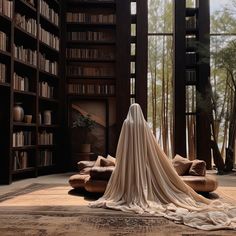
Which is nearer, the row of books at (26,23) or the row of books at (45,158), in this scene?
the row of books at (26,23)

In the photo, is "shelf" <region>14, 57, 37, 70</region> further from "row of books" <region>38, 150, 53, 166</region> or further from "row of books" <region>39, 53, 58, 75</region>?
"row of books" <region>38, 150, 53, 166</region>

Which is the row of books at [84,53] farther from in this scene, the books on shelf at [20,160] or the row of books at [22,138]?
the books on shelf at [20,160]

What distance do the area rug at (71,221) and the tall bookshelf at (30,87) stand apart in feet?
6.87

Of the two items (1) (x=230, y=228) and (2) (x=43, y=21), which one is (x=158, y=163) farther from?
(2) (x=43, y=21)

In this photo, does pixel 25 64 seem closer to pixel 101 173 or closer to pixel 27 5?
pixel 27 5

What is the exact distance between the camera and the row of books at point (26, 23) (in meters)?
6.93

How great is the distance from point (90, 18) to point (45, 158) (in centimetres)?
375

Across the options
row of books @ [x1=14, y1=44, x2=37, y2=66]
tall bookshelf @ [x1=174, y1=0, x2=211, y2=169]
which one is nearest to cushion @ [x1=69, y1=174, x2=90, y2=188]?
row of books @ [x1=14, y1=44, x2=37, y2=66]

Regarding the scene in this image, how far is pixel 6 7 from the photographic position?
638 centimetres

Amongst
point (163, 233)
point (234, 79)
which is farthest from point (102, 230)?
point (234, 79)

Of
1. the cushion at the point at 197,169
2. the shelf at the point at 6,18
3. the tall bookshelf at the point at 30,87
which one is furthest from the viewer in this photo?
the tall bookshelf at the point at 30,87

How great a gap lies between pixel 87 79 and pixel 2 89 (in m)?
2.79

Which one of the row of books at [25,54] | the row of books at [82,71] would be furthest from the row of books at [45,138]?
the row of books at [82,71]

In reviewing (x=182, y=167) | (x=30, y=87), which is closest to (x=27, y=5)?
(x=30, y=87)
